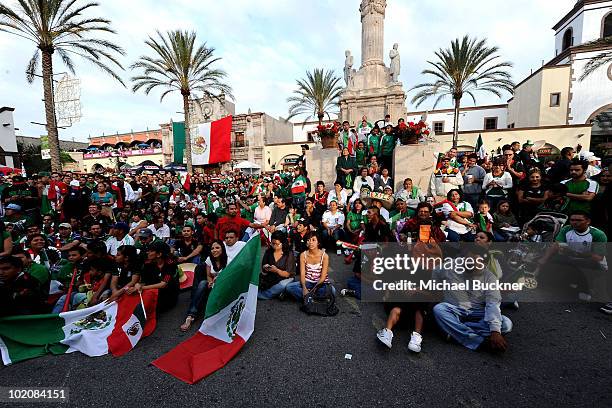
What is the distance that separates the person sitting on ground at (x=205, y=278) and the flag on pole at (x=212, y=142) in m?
32.6

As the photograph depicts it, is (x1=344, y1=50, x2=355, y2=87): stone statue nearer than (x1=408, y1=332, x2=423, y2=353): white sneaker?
No

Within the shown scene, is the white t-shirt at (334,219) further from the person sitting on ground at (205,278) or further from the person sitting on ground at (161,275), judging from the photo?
the person sitting on ground at (161,275)

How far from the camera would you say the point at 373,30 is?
18.2 metres

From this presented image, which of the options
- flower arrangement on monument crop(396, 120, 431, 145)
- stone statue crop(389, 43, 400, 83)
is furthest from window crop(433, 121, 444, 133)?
flower arrangement on monument crop(396, 120, 431, 145)

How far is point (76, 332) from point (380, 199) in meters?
6.67

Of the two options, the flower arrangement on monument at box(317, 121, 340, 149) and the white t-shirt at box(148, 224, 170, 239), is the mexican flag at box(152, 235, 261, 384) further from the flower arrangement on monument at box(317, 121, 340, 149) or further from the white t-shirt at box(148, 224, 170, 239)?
the flower arrangement on monument at box(317, 121, 340, 149)

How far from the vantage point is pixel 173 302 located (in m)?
4.64

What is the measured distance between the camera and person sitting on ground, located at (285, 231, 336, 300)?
14.6ft

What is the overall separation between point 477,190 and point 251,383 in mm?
7356

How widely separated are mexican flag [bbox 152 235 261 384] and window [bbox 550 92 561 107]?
32807 millimetres

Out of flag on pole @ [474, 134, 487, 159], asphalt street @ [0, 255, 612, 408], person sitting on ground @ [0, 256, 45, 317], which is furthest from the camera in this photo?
flag on pole @ [474, 134, 487, 159]

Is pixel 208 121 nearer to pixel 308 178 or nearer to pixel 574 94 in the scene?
pixel 308 178

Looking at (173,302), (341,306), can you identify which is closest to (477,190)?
(341,306)

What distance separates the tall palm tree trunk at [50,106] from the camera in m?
12.3
